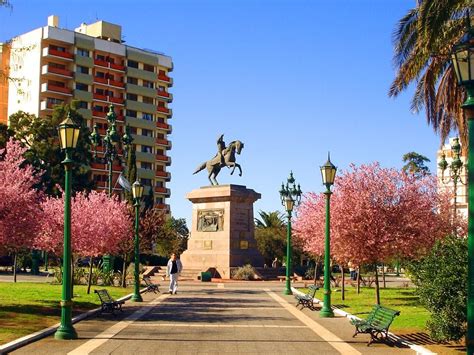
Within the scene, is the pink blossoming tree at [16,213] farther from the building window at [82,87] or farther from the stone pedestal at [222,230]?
the building window at [82,87]

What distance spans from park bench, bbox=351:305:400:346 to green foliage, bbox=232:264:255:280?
97.1ft

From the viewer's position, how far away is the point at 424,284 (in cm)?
1447

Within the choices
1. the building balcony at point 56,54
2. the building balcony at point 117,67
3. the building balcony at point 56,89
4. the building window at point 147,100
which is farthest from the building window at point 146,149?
the building balcony at point 56,54

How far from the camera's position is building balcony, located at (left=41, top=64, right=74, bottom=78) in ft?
318

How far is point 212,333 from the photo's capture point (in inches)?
653

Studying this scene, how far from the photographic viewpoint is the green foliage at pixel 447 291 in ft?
44.4

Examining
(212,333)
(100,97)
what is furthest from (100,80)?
(212,333)

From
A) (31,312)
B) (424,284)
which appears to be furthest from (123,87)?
(424,284)

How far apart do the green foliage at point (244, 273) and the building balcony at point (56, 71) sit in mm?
61104

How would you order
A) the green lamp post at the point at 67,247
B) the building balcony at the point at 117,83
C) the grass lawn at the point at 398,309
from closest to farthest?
the green lamp post at the point at 67,247
the grass lawn at the point at 398,309
the building balcony at the point at 117,83

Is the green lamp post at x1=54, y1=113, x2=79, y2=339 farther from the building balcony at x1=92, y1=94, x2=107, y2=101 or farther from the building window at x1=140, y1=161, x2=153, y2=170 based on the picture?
the building window at x1=140, y1=161, x2=153, y2=170

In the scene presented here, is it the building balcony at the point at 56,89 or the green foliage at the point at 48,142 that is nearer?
the green foliage at the point at 48,142

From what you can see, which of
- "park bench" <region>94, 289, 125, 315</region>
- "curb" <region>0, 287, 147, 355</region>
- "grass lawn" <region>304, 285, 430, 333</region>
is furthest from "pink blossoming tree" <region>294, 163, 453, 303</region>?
"curb" <region>0, 287, 147, 355</region>

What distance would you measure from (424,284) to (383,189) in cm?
1057
